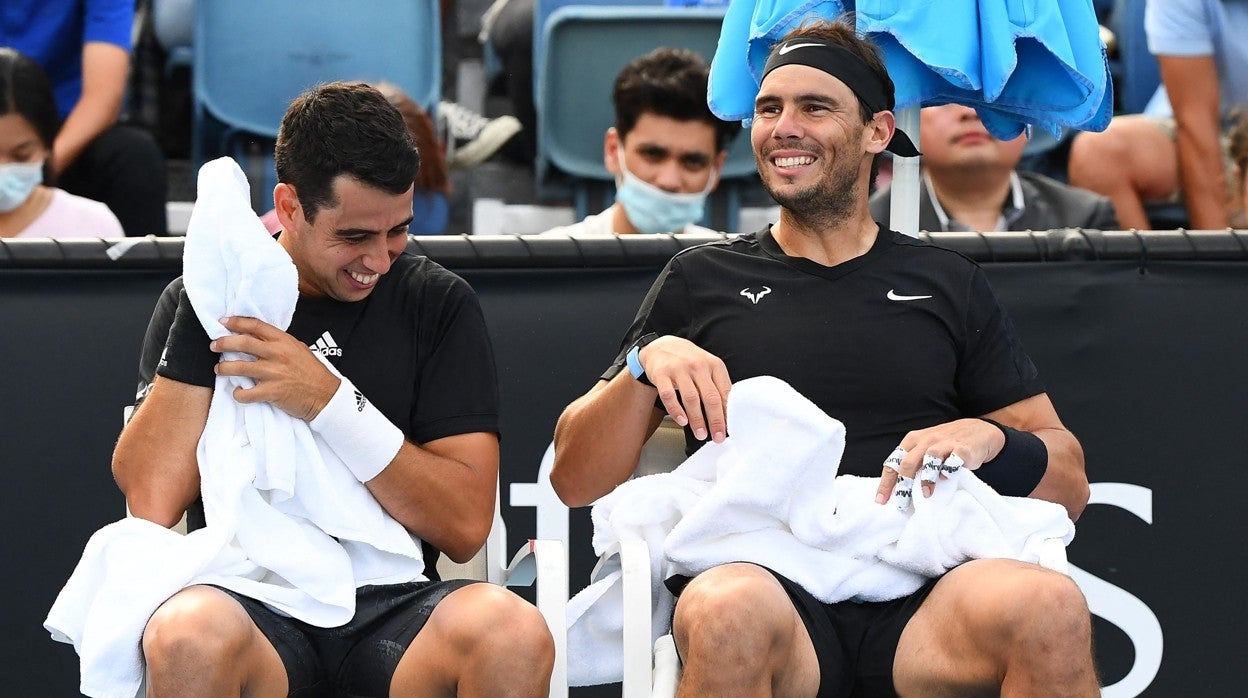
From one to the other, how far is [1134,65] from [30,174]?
3487mm

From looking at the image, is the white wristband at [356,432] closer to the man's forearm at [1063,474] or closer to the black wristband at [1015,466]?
the black wristband at [1015,466]

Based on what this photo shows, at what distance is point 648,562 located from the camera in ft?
8.70

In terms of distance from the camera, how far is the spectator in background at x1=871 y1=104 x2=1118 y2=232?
4.52 metres

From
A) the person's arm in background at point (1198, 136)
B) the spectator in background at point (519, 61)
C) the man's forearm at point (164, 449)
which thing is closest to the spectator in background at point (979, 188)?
the person's arm in background at point (1198, 136)

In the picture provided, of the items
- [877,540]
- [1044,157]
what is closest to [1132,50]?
[1044,157]

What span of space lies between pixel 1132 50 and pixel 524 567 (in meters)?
3.54

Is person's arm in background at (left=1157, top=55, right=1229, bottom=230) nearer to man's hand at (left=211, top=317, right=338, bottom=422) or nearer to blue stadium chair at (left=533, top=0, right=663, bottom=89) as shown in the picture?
blue stadium chair at (left=533, top=0, right=663, bottom=89)

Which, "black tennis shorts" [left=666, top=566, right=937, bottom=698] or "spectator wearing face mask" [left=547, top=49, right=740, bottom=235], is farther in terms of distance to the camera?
"spectator wearing face mask" [left=547, top=49, right=740, bottom=235]

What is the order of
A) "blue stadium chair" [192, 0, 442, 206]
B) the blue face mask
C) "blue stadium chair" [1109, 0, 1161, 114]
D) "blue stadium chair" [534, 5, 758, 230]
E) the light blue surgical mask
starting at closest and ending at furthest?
the light blue surgical mask
the blue face mask
"blue stadium chair" [534, 5, 758, 230]
"blue stadium chair" [192, 0, 442, 206]
"blue stadium chair" [1109, 0, 1161, 114]

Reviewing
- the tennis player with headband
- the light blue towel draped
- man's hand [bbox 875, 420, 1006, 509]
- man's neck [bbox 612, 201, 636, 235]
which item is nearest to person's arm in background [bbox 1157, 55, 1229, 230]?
the light blue towel draped

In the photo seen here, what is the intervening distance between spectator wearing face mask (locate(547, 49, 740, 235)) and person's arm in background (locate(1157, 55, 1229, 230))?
1439 millimetres

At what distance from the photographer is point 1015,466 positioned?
2.84m

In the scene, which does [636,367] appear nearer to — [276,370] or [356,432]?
[356,432]

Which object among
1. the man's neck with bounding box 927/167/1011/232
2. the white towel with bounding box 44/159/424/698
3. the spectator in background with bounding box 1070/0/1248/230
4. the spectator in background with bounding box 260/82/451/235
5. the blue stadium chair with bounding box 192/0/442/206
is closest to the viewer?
the white towel with bounding box 44/159/424/698
